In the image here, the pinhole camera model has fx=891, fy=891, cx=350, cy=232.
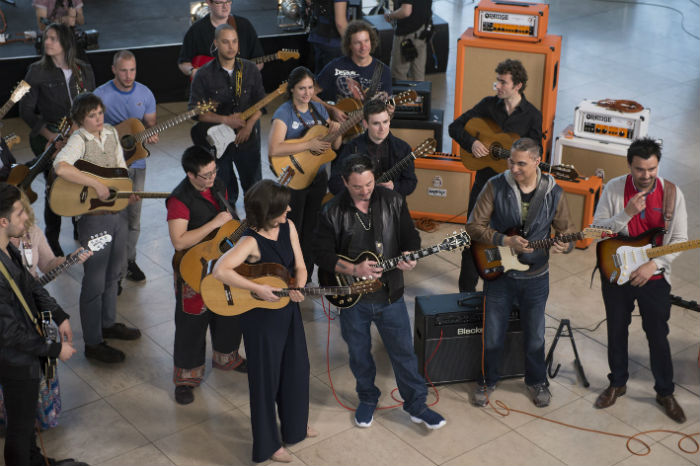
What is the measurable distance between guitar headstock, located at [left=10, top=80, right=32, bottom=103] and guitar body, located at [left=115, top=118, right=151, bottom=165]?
0.70 m

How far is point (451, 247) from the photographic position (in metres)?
4.64

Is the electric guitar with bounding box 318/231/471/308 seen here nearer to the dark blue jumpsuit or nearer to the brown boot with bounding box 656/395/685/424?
the dark blue jumpsuit

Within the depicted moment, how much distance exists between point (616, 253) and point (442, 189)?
9.18ft

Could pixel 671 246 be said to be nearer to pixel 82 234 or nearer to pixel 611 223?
pixel 611 223

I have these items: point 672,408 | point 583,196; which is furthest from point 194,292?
point 583,196

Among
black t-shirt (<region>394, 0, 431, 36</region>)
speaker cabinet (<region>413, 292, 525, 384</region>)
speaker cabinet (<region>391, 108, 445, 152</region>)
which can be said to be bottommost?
speaker cabinet (<region>413, 292, 525, 384</region>)

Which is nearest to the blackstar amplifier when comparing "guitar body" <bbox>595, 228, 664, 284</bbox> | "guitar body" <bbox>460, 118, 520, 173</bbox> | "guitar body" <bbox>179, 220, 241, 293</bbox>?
"guitar body" <bbox>460, 118, 520, 173</bbox>

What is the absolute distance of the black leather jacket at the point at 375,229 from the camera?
477 cm

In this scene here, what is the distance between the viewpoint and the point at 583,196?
7.09 m

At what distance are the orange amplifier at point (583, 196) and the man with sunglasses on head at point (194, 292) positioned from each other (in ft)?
9.97

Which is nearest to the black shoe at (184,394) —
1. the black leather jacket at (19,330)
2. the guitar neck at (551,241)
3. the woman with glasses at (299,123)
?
the black leather jacket at (19,330)

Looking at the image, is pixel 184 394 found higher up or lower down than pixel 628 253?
lower down

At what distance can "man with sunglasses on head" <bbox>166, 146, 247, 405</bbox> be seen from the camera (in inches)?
197

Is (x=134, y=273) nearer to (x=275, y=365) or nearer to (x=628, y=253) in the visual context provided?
(x=275, y=365)
